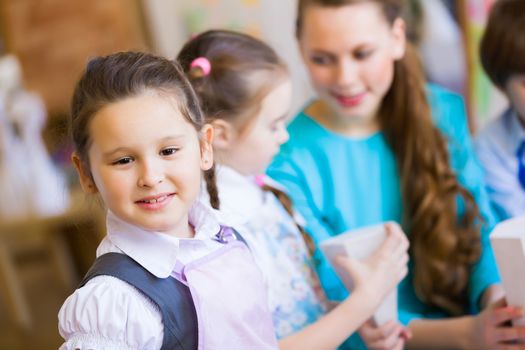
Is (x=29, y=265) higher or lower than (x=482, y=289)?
lower

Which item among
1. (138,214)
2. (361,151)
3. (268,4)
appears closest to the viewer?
(138,214)

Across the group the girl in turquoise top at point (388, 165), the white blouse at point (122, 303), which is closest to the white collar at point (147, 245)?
the white blouse at point (122, 303)

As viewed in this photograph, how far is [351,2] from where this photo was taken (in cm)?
125

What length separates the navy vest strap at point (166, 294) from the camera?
2.52 feet

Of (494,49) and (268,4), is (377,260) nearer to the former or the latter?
(494,49)

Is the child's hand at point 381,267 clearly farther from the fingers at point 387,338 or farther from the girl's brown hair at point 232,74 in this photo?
the girl's brown hair at point 232,74

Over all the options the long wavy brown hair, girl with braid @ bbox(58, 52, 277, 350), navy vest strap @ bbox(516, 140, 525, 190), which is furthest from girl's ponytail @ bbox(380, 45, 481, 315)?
girl with braid @ bbox(58, 52, 277, 350)

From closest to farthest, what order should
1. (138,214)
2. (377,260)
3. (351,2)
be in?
(138,214) < (377,260) < (351,2)

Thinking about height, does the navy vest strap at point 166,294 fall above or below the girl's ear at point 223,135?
below

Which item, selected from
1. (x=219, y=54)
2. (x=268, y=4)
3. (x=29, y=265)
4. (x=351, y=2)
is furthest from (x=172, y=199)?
(x=29, y=265)

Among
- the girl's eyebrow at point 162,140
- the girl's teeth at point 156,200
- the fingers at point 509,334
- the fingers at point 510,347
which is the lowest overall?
the fingers at point 510,347

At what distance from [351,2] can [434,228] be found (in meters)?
0.40

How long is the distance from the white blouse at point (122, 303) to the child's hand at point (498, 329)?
0.48 m

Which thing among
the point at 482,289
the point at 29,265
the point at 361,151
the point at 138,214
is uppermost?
the point at 138,214
